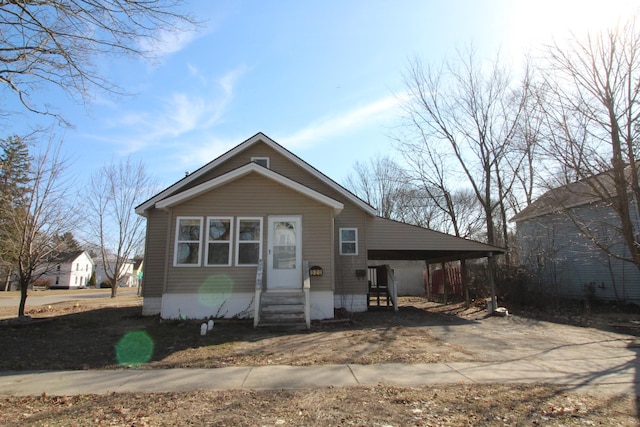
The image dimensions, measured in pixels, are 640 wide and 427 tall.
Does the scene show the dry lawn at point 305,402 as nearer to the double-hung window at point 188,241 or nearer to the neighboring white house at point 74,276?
the double-hung window at point 188,241

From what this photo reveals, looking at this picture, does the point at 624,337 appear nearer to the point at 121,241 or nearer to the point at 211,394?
the point at 211,394

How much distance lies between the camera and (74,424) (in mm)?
3877

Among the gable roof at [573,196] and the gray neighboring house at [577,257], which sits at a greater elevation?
the gable roof at [573,196]

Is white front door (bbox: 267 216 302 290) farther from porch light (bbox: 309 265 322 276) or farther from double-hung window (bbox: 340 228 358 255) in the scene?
double-hung window (bbox: 340 228 358 255)

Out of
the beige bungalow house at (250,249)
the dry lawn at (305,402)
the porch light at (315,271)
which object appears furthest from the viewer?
the porch light at (315,271)

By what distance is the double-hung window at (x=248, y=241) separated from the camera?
11.3 metres

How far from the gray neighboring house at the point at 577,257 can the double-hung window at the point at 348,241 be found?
8.20m

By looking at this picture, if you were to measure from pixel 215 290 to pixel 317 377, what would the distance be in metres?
6.11

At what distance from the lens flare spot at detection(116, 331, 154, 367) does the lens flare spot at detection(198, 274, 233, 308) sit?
186 centimetres

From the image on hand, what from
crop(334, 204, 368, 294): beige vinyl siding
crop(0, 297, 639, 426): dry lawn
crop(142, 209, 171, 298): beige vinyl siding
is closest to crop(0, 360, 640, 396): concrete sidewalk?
crop(0, 297, 639, 426): dry lawn

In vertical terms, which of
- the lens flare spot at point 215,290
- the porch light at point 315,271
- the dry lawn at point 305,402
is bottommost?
the dry lawn at point 305,402

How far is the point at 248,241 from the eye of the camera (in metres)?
11.3

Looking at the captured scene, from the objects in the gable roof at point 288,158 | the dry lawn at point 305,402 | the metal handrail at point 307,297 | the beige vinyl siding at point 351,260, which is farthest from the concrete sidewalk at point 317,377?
the gable roof at point 288,158

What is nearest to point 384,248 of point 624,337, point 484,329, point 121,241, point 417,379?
point 484,329
